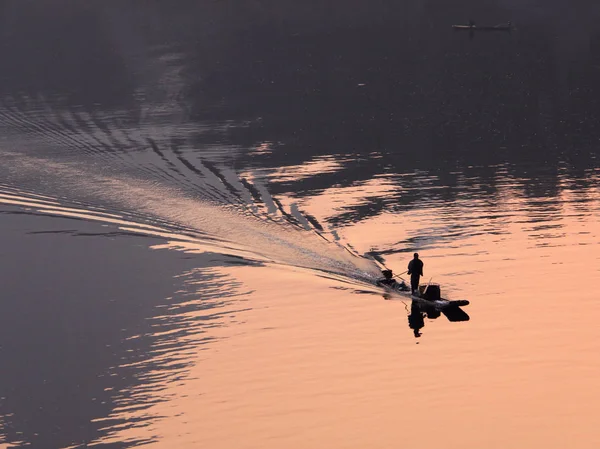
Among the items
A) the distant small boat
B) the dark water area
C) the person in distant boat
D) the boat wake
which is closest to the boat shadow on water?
the person in distant boat

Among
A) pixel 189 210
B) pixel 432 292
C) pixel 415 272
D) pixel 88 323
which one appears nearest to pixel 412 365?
pixel 432 292

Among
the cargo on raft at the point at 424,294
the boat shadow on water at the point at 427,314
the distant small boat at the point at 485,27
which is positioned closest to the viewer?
the cargo on raft at the point at 424,294

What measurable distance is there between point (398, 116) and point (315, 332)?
56922 mm

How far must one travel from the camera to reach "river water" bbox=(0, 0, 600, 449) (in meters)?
48.4

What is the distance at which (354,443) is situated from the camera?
45.2 m

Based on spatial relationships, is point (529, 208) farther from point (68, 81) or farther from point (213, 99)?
point (68, 81)

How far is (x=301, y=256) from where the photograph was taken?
6731 cm

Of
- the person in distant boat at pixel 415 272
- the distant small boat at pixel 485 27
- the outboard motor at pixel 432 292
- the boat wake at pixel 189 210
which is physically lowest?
the outboard motor at pixel 432 292

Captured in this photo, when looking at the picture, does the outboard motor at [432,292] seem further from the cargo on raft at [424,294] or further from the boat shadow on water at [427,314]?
the boat shadow on water at [427,314]

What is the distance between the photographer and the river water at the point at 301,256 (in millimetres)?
48406

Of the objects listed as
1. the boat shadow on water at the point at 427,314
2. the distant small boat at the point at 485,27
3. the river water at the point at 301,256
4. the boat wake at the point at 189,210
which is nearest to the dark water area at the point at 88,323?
the river water at the point at 301,256

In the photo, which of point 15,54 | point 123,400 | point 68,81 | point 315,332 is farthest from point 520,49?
point 123,400

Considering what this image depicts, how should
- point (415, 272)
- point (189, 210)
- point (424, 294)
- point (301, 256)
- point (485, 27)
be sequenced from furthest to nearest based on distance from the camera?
point (485, 27), point (189, 210), point (301, 256), point (415, 272), point (424, 294)

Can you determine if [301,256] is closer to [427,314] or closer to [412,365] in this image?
[427,314]
